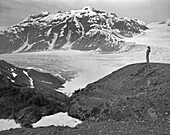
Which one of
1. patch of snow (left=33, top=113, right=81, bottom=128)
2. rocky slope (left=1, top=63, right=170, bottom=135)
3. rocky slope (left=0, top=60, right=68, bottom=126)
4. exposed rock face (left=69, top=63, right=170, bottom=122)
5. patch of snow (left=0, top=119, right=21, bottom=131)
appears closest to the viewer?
rocky slope (left=1, top=63, right=170, bottom=135)

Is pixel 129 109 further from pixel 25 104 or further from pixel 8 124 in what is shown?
pixel 25 104

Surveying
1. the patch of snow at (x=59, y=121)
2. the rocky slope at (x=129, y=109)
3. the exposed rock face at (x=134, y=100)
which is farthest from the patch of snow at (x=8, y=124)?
the exposed rock face at (x=134, y=100)

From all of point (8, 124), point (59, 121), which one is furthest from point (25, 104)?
point (59, 121)

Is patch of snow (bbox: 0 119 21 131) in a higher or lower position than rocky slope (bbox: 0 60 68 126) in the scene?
lower

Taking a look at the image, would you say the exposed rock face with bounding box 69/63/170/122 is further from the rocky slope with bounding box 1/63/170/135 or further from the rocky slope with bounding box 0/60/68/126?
the rocky slope with bounding box 0/60/68/126

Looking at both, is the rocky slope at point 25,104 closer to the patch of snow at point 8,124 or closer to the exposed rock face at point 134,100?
the patch of snow at point 8,124

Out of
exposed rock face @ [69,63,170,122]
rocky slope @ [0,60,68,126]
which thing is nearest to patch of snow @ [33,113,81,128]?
exposed rock face @ [69,63,170,122]

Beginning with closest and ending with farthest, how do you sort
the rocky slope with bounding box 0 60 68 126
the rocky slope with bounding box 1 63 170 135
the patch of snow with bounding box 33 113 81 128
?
the rocky slope with bounding box 1 63 170 135 → the patch of snow with bounding box 33 113 81 128 → the rocky slope with bounding box 0 60 68 126

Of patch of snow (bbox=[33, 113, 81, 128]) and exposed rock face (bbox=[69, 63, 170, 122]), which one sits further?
patch of snow (bbox=[33, 113, 81, 128])
